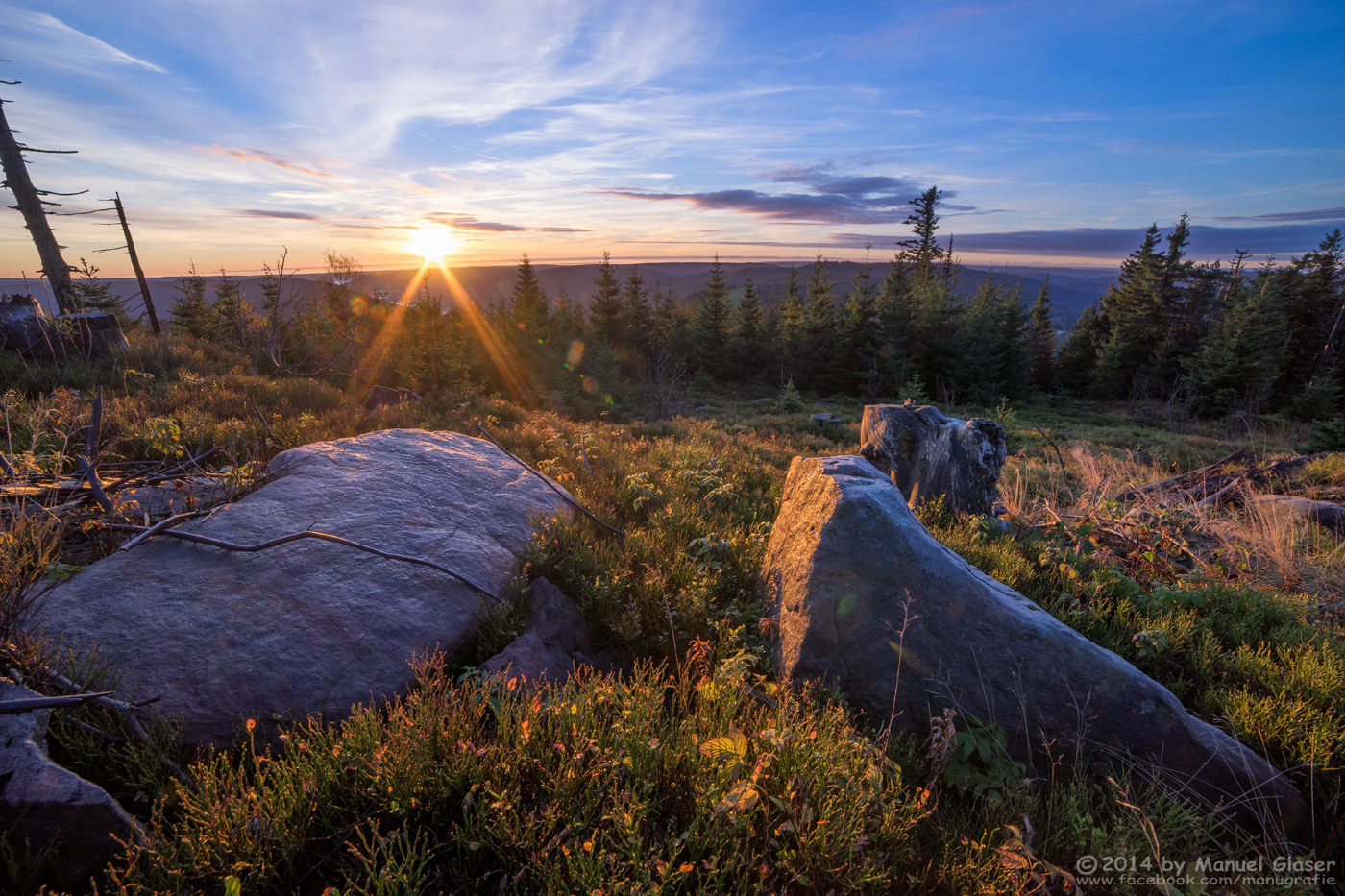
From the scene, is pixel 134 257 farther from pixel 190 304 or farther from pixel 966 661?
pixel 966 661

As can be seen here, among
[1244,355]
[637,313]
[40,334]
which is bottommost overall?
[1244,355]

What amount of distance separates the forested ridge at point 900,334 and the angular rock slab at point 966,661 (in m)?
16.5

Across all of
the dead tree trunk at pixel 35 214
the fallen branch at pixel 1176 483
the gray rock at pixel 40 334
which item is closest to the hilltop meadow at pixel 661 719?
the fallen branch at pixel 1176 483

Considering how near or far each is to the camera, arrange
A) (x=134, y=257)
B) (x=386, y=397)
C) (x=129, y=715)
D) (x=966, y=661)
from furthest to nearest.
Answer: (x=134, y=257), (x=386, y=397), (x=966, y=661), (x=129, y=715)

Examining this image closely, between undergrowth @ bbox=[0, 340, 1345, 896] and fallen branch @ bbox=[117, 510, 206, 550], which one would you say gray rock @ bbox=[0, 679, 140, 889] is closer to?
undergrowth @ bbox=[0, 340, 1345, 896]

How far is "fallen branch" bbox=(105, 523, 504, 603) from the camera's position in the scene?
3.22 m

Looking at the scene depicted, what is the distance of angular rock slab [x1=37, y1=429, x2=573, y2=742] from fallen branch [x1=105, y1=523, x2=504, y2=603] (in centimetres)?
5

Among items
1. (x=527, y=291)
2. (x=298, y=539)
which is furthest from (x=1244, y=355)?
(x=527, y=291)

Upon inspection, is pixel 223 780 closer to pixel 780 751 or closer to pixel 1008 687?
pixel 780 751

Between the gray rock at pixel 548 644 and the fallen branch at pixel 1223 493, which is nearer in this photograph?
the gray rock at pixel 548 644

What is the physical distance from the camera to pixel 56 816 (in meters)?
1.71

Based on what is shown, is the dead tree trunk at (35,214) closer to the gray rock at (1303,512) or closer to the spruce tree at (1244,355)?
the gray rock at (1303,512)

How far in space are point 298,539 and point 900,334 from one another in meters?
44.5

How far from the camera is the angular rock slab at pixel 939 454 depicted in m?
7.07
